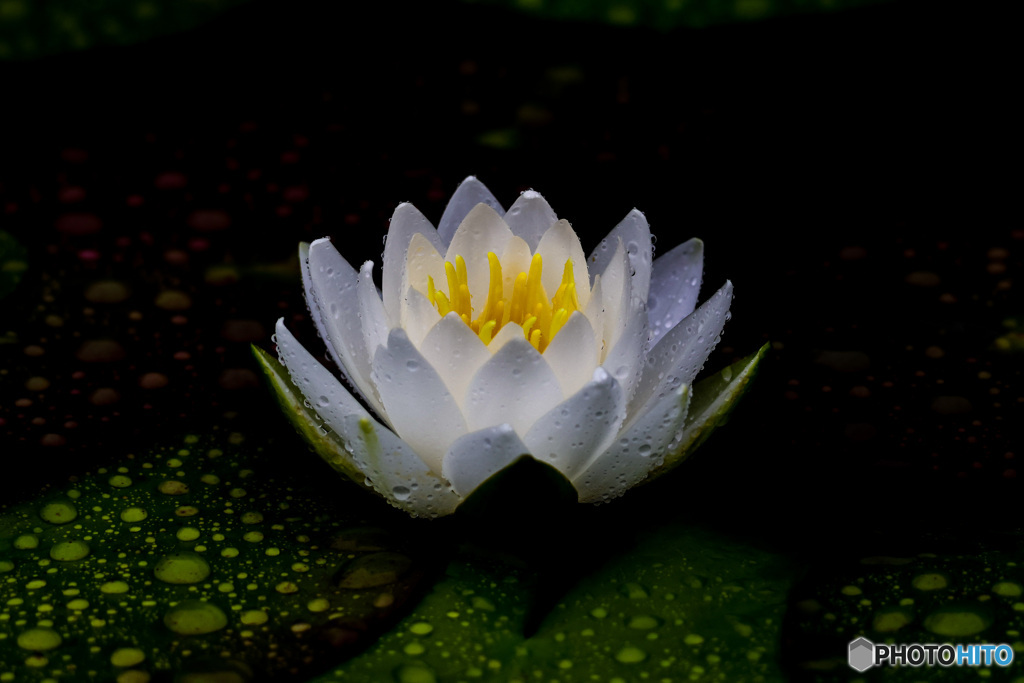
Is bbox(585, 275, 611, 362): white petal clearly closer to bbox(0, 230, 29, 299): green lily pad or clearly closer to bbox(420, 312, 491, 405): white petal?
bbox(420, 312, 491, 405): white petal

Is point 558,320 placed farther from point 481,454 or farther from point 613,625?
point 613,625

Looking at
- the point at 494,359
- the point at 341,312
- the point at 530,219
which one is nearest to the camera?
the point at 494,359

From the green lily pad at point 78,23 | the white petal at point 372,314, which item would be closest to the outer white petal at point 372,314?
the white petal at point 372,314

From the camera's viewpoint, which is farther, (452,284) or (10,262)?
(10,262)

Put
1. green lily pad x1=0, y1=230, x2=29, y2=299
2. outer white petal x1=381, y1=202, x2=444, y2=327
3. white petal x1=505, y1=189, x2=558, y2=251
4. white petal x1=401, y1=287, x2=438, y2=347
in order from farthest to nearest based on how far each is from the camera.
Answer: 1. green lily pad x1=0, y1=230, x2=29, y2=299
2. white petal x1=505, y1=189, x2=558, y2=251
3. outer white petal x1=381, y1=202, x2=444, y2=327
4. white petal x1=401, y1=287, x2=438, y2=347

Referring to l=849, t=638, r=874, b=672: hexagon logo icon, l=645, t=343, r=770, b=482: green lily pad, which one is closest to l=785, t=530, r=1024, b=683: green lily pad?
l=849, t=638, r=874, b=672: hexagon logo icon

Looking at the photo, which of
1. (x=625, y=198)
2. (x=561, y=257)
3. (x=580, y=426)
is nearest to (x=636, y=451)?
(x=580, y=426)
